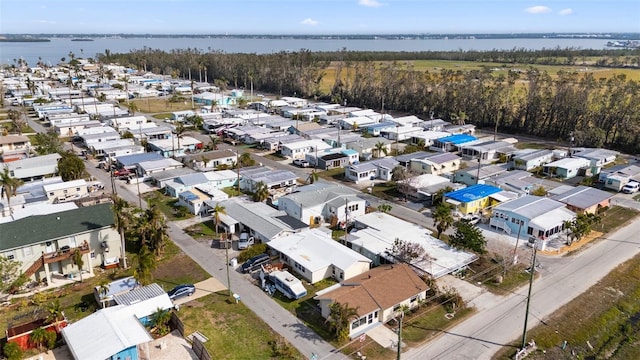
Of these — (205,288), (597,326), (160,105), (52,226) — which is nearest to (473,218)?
(597,326)

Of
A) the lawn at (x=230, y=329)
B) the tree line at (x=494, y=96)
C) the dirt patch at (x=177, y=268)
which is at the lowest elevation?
the lawn at (x=230, y=329)

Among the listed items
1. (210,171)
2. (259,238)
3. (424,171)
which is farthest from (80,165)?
(424,171)

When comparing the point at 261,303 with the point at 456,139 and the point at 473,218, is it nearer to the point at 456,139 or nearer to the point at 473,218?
the point at 473,218

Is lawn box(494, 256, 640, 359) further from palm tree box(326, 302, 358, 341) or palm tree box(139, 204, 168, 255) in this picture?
palm tree box(139, 204, 168, 255)

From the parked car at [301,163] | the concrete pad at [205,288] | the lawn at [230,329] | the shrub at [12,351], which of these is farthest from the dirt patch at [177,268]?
the parked car at [301,163]

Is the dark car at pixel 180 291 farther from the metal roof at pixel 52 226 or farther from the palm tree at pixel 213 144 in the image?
the palm tree at pixel 213 144

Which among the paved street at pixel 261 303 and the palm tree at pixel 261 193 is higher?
the palm tree at pixel 261 193
